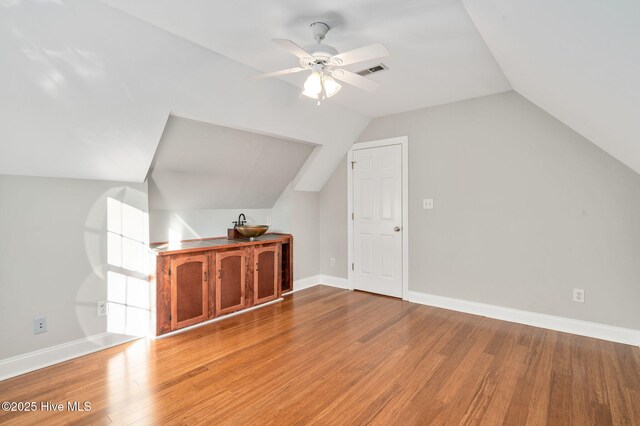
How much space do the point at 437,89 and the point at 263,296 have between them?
312 cm

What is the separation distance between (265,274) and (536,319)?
3.03 meters

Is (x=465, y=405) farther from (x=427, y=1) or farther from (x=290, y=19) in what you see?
(x=290, y=19)

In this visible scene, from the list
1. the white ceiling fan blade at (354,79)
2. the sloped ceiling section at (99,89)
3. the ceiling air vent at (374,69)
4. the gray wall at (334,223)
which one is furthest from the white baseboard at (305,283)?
the white ceiling fan blade at (354,79)

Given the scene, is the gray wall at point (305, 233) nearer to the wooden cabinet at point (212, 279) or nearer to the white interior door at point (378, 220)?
the wooden cabinet at point (212, 279)

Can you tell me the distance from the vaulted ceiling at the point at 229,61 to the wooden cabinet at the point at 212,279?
0.94 metres

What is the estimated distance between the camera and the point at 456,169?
3.92m

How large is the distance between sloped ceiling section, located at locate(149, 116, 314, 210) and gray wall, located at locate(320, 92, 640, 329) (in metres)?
1.59

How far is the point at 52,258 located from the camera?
2.62m

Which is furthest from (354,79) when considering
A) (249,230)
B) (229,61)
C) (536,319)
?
(536,319)

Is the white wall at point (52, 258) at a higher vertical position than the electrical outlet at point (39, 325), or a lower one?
higher

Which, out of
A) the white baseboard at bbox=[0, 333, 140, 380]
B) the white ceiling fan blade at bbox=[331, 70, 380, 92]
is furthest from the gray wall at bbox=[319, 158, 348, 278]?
the white baseboard at bbox=[0, 333, 140, 380]

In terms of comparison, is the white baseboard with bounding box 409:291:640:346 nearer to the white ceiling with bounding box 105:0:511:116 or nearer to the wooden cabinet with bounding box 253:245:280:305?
the wooden cabinet with bounding box 253:245:280:305

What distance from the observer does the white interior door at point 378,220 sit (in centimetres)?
438

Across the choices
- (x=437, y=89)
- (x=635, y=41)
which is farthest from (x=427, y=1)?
(x=437, y=89)
